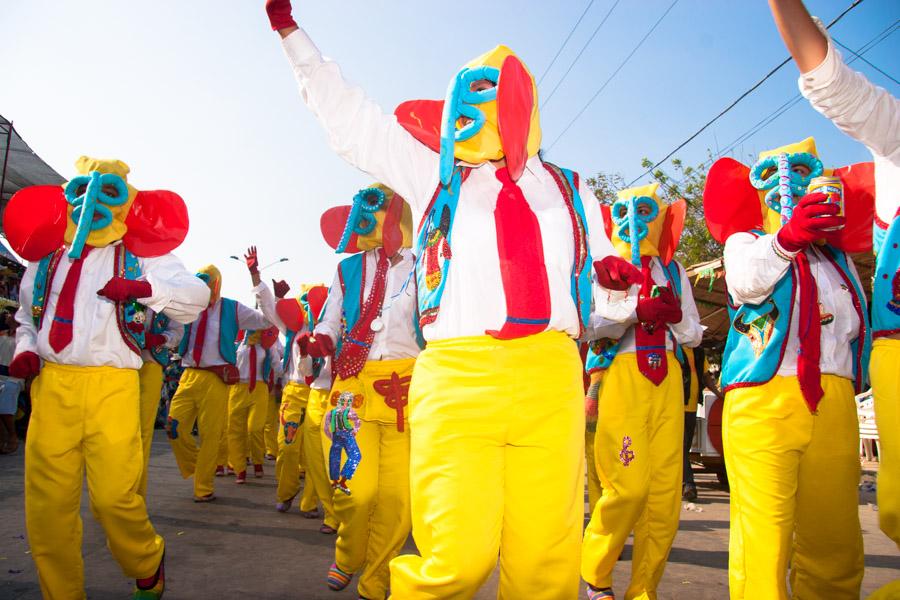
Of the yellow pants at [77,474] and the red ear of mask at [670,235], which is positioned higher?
the red ear of mask at [670,235]

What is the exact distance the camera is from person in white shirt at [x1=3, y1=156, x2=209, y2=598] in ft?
11.4

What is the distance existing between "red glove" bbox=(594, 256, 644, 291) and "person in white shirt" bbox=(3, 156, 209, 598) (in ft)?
7.36

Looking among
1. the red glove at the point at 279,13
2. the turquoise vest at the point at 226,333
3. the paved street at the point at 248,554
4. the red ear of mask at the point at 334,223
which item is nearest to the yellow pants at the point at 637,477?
the paved street at the point at 248,554

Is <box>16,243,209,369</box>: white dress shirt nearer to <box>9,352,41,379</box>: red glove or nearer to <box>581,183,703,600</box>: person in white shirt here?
<box>9,352,41,379</box>: red glove

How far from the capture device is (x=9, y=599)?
11.9ft

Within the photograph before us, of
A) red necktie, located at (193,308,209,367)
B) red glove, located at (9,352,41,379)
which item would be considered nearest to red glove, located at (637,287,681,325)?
red glove, located at (9,352,41,379)

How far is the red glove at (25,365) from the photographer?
3502 mm

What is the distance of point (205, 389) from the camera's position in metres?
7.58

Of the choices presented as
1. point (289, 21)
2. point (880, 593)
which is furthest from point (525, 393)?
point (289, 21)

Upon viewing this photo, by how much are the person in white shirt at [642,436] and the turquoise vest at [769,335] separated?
54 centimetres

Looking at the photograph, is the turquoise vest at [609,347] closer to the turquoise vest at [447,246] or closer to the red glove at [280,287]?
the turquoise vest at [447,246]

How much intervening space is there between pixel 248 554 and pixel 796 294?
388cm

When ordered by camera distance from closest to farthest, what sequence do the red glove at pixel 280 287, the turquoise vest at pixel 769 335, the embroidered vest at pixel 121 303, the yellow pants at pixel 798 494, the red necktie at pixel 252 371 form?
the yellow pants at pixel 798 494, the turquoise vest at pixel 769 335, the embroidered vest at pixel 121 303, the red glove at pixel 280 287, the red necktie at pixel 252 371

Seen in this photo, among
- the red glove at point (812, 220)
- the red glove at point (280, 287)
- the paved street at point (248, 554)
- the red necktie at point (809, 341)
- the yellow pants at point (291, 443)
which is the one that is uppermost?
the red glove at point (280, 287)
